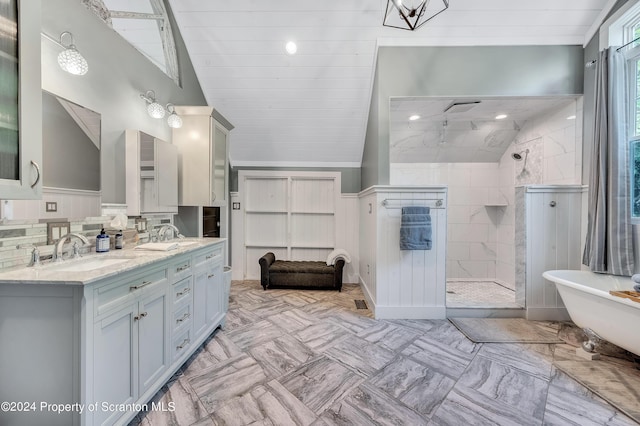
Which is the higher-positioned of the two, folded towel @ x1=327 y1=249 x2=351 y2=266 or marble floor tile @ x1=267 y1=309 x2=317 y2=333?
folded towel @ x1=327 y1=249 x2=351 y2=266

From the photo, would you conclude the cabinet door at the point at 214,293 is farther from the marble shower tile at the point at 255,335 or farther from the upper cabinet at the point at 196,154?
the upper cabinet at the point at 196,154

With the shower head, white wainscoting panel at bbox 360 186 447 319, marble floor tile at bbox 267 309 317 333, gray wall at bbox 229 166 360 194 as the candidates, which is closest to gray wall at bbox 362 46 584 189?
white wainscoting panel at bbox 360 186 447 319

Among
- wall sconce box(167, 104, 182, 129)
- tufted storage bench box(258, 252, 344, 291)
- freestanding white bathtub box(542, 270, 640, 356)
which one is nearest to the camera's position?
freestanding white bathtub box(542, 270, 640, 356)

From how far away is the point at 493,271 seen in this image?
13.0 feet

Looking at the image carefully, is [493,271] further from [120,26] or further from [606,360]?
[120,26]

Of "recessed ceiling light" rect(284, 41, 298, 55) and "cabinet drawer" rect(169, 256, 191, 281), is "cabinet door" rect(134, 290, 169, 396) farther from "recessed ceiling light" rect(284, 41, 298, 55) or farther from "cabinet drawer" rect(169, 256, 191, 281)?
"recessed ceiling light" rect(284, 41, 298, 55)

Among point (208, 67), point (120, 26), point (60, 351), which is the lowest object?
point (60, 351)

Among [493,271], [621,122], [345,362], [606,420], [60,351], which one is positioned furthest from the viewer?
[493,271]

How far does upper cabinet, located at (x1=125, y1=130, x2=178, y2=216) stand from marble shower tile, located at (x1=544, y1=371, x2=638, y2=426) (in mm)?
3146

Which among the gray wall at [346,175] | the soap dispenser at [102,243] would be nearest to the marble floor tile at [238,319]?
the soap dispenser at [102,243]

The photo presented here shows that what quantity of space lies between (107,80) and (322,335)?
278cm

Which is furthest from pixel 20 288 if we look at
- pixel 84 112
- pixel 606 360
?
pixel 606 360

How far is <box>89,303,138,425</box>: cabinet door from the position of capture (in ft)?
3.86

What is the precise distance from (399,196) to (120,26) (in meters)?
2.93
